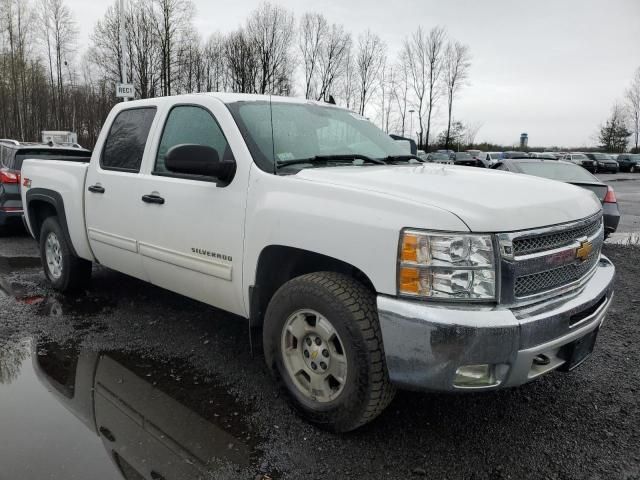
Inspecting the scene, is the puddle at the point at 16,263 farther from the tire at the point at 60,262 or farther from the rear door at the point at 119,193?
the rear door at the point at 119,193

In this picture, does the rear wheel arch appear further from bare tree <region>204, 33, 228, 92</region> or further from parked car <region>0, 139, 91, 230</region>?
bare tree <region>204, 33, 228, 92</region>

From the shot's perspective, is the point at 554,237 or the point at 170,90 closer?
the point at 554,237

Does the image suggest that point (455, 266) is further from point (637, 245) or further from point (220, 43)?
point (220, 43)

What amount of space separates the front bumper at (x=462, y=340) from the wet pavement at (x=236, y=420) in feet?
1.65

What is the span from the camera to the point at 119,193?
4.17 meters

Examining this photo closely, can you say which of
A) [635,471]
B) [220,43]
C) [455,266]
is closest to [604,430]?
[635,471]

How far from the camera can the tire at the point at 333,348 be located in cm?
251

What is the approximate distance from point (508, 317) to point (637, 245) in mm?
7622

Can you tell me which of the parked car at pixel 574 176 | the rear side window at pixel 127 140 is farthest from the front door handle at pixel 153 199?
the parked car at pixel 574 176

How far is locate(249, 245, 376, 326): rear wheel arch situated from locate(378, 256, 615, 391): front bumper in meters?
0.58

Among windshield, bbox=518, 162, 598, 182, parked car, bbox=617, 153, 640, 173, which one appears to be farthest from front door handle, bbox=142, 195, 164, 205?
parked car, bbox=617, 153, 640, 173

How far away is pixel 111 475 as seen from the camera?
8.00ft

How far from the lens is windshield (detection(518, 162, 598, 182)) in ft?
28.5

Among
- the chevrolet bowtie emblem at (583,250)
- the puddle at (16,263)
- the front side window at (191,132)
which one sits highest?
the front side window at (191,132)
